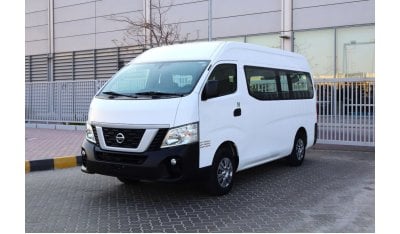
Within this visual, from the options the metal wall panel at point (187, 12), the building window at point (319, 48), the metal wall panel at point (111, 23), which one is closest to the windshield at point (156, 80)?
the building window at point (319, 48)

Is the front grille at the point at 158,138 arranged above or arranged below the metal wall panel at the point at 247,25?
below

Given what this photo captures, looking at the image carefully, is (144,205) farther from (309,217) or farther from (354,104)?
(354,104)

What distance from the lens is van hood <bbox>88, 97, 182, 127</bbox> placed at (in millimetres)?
5914

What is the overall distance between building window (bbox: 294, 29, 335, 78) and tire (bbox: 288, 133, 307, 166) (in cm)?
699

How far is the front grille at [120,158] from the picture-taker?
19.5ft

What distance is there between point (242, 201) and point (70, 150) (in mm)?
5953

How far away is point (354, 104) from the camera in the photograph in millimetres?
11469

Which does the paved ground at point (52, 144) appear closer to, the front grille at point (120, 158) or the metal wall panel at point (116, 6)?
the front grille at point (120, 158)

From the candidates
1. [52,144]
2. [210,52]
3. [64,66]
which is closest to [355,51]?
[210,52]

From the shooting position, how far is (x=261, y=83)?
7.75 metres

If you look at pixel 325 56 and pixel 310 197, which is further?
pixel 325 56

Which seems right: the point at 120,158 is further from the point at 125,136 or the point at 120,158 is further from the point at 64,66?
Answer: the point at 64,66

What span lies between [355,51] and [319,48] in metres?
1.34
